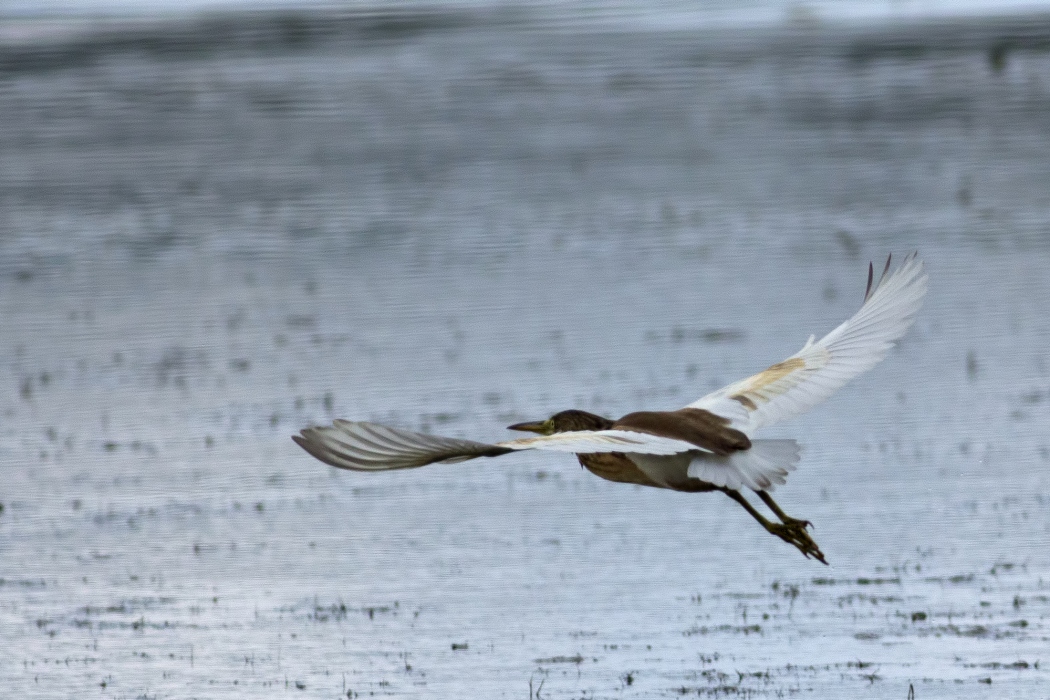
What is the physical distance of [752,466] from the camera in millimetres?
5422

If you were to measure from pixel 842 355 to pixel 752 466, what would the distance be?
1211 millimetres

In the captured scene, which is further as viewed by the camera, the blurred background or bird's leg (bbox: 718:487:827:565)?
the blurred background

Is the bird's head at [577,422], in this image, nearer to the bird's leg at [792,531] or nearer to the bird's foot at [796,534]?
the bird's leg at [792,531]

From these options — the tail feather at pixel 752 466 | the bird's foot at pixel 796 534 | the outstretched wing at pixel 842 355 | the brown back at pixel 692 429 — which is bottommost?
the bird's foot at pixel 796 534

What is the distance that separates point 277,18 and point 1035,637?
26.9 meters

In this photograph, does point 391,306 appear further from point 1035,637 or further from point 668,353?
point 1035,637

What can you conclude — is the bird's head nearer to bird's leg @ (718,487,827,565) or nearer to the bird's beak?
the bird's beak

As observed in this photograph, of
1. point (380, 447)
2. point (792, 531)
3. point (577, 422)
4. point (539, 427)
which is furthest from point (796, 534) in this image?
point (380, 447)

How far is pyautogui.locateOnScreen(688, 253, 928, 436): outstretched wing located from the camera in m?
6.30

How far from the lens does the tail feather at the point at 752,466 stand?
5367 mm

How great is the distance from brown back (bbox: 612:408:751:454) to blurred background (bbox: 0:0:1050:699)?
221cm

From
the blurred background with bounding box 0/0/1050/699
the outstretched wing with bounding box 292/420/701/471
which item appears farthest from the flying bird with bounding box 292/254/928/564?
the blurred background with bounding box 0/0/1050/699

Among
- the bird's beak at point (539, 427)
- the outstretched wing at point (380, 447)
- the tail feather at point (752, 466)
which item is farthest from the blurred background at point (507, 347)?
the outstretched wing at point (380, 447)

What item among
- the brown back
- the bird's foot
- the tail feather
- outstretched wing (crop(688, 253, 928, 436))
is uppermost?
outstretched wing (crop(688, 253, 928, 436))
